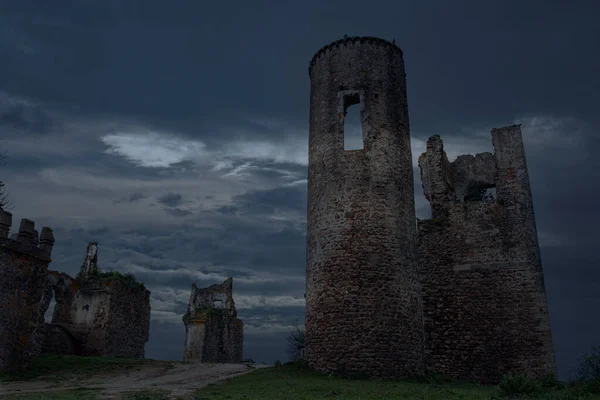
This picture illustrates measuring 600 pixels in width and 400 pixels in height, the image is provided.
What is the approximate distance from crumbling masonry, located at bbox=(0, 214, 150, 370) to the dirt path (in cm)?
220

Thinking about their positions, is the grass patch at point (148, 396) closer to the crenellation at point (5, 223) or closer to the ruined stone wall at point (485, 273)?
the crenellation at point (5, 223)

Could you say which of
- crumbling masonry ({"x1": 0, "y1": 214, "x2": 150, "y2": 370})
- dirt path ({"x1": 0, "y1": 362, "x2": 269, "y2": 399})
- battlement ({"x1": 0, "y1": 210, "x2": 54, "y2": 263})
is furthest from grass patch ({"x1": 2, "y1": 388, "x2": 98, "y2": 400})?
battlement ({"x1": 0, "y1": 210, "x2": 54, "y2": 263})

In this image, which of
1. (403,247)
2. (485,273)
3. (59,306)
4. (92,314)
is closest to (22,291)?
(92,314)

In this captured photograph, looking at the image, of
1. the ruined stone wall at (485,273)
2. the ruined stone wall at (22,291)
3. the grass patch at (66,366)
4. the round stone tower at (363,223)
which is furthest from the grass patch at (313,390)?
the ruined stone wall at (22,291)

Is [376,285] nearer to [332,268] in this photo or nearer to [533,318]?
[332,268]

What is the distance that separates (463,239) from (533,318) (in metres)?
3.86

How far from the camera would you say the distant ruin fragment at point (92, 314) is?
20.2 m

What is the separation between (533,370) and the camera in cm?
1769

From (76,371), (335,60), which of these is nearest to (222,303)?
(76,371)

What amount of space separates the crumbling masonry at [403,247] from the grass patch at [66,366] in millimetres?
6516

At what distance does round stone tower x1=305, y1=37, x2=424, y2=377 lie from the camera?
50.1 ft

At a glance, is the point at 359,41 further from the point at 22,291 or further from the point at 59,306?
the point at 59,306

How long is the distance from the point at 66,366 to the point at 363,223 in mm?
10876

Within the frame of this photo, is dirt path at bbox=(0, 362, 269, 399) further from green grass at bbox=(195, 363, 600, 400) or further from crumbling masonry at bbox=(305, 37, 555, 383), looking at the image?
crumbling masonry at bbox=(305, 37, 555, 383)
